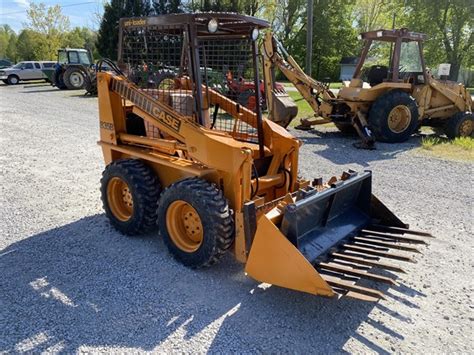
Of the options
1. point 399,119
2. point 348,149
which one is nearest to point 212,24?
point 348,149

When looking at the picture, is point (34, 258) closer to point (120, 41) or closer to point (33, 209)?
point (33, 209)

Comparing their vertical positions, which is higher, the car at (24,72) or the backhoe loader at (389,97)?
the car at (24,72)

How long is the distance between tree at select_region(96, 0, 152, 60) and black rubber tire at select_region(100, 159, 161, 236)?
1177 inches

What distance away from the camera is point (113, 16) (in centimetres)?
3244

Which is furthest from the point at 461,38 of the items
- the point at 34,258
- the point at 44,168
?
the point at 34,258

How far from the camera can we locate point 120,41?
169 inches

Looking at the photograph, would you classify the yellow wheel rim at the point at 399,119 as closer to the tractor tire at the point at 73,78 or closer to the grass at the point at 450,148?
the grass at the point at 450,148

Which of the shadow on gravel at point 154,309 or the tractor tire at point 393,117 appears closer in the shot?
the shadow on gravel at point 154,309

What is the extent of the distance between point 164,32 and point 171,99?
631mm

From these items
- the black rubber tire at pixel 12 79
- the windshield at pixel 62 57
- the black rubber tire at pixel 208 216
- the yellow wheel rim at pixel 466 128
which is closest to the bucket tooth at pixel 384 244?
the black rubber tire at pixel 208 216

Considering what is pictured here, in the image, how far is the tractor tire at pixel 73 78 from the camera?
23.0m

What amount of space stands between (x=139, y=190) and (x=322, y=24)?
130 ft

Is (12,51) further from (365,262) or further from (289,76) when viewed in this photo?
(365,262)

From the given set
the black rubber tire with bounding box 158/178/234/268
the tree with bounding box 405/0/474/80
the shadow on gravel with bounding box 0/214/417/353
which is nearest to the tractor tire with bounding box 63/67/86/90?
the tree with bounding box 405/0/474/80
